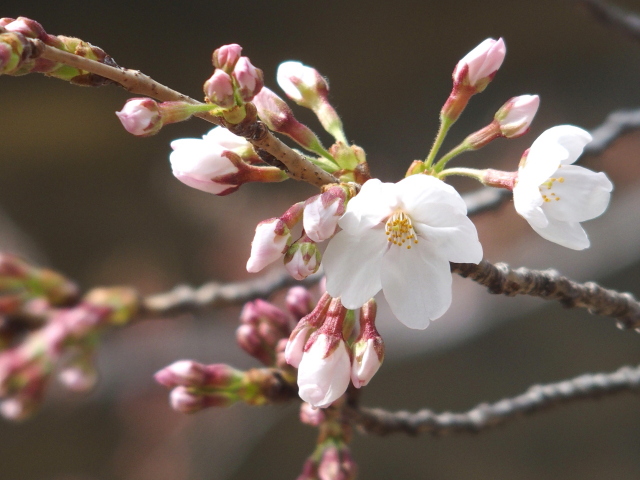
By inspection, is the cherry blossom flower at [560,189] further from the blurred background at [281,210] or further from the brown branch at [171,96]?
the blurred background at [281,210]

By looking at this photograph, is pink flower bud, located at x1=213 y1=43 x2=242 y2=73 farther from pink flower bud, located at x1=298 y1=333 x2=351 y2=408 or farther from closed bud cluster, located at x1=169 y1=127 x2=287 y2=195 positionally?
pink flower bud, located at x1=298 y1=333 x2=351 y2=408

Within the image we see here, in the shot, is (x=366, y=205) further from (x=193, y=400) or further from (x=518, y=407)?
(x=518, y=407)

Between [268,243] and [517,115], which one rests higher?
[517,115]

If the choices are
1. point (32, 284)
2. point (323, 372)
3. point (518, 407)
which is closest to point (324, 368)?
point (323, 372)

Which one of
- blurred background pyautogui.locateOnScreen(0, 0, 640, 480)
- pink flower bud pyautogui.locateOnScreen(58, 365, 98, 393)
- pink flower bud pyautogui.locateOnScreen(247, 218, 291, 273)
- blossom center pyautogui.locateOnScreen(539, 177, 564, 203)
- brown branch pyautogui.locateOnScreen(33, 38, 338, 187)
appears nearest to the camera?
brown branch pyautogui.locateOnScreen(33, 38, 338, 187)

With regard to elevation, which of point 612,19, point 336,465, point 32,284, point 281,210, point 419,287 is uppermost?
point 281,210

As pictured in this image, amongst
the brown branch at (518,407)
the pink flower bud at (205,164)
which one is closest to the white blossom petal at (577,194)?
the pink flower bud at (205,164)

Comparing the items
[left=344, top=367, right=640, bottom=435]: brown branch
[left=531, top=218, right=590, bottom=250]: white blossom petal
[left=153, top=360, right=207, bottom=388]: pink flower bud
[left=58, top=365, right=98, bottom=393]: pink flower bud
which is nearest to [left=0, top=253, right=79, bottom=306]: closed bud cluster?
[left=58, top=365, right=98, bottom=393]: pink flower bud
